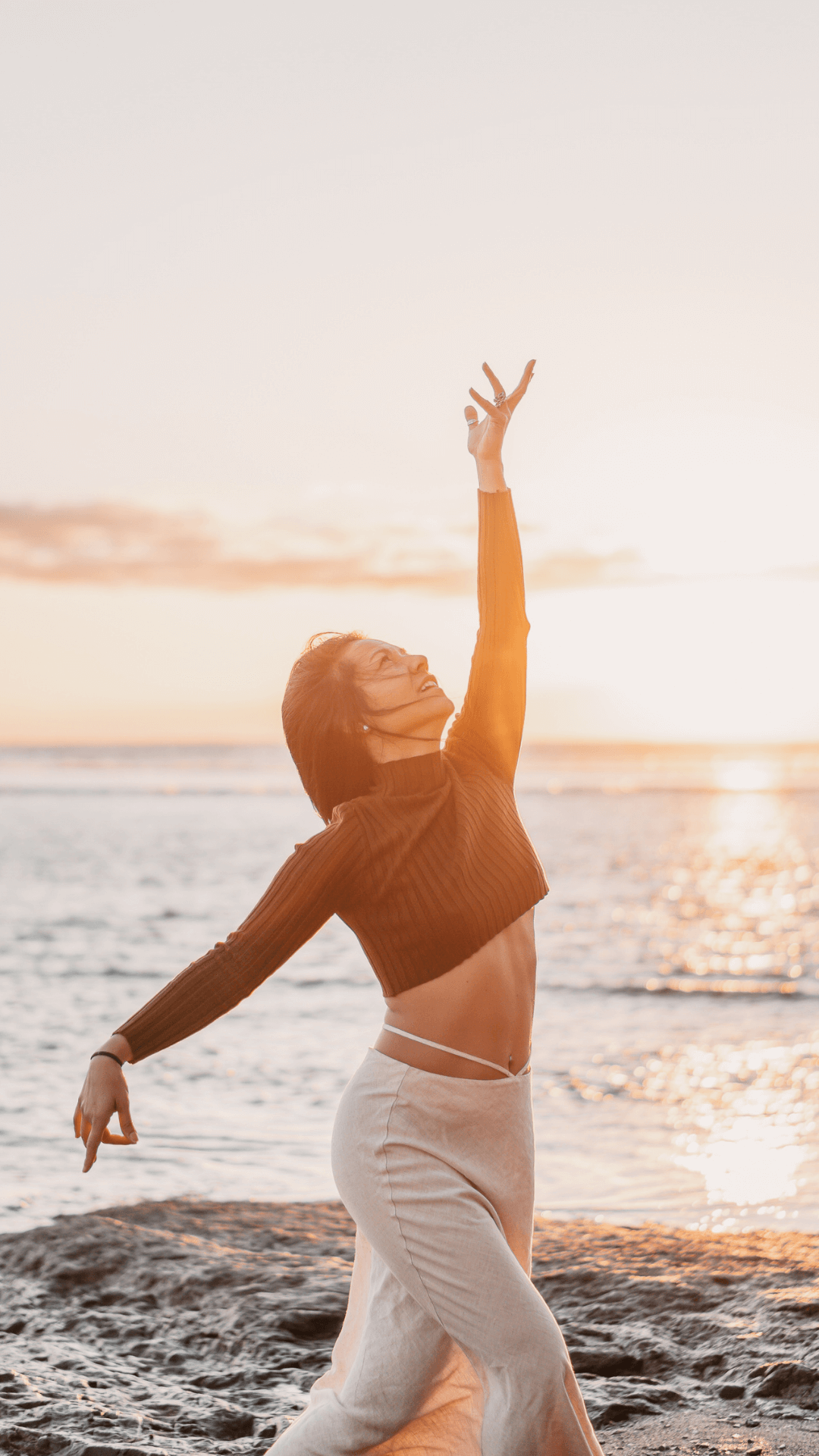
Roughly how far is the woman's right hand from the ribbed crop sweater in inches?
2.1

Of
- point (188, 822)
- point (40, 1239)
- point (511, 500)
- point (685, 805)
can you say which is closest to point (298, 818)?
point (188, 822)

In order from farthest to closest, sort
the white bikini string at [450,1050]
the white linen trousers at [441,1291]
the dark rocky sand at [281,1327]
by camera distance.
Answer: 1. the dark rocky sand at [281,1327]
2. the white bikini string at [450,1050]
3. the white linen trousers at [441,1291]

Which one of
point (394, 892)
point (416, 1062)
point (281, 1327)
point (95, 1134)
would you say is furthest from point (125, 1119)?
point (281, 1327)

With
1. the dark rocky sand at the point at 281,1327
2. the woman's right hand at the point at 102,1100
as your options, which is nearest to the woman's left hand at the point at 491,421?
the woman's right hand at the point at 102,1100

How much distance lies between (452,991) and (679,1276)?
322 centimetres

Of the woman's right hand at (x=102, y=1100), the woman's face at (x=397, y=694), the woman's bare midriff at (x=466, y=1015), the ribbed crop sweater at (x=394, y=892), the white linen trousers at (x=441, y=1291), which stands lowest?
the white linen trousers at (x=441, y=1291)

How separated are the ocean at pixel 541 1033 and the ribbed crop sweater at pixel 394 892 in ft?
13.3

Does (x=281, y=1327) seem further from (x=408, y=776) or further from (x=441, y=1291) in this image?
(x=408, y=776)

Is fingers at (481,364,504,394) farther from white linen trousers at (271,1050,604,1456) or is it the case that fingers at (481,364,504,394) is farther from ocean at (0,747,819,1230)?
ocean at (0,747,819,1230)

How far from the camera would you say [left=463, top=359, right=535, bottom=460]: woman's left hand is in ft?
11.7

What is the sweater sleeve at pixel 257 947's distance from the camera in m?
2.69

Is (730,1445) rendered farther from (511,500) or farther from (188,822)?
(188,822)

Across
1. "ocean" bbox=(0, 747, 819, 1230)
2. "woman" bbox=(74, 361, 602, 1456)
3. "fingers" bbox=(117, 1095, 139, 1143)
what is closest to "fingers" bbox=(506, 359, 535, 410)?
"woman" bbox=(74, 361, 602, 1456)

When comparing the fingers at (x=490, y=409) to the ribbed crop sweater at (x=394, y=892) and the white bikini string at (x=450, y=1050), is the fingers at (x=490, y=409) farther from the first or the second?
the white bikini string at (x=450, y=1050)
